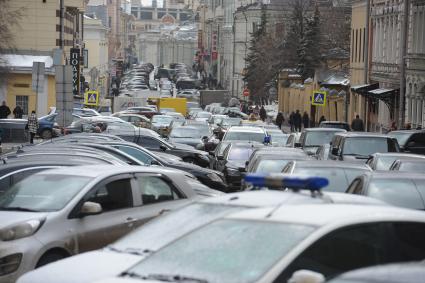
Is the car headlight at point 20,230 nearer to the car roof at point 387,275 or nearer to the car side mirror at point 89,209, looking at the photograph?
the car side mirror at point 89,209

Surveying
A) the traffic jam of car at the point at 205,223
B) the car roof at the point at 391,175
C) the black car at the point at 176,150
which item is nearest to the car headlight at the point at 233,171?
the traffic jam of car at the point at 205,223

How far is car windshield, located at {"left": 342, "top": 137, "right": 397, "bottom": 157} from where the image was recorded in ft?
82.4

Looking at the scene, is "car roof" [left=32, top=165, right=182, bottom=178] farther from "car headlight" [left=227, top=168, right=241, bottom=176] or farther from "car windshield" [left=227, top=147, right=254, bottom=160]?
"car windshield" [left=227, top=147, right=254, bottom=160]

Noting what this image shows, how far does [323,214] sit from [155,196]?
5.49 m

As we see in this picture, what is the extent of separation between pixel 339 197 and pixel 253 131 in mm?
26325

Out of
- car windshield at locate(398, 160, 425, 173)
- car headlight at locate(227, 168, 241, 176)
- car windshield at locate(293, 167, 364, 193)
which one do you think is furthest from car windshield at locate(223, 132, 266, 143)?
car windshield at locate(293, 167, 364, 193)

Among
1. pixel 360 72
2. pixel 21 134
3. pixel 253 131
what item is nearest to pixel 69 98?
pixel 253 131

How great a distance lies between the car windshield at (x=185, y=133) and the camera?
38.8m

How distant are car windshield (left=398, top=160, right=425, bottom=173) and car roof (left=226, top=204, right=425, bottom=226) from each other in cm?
1131

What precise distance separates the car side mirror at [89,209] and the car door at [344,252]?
4.62m

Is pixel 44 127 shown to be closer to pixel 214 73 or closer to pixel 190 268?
pixel 190 268

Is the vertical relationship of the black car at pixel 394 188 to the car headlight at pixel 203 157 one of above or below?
above

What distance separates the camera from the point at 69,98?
112 feet

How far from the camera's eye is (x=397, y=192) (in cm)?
1358
